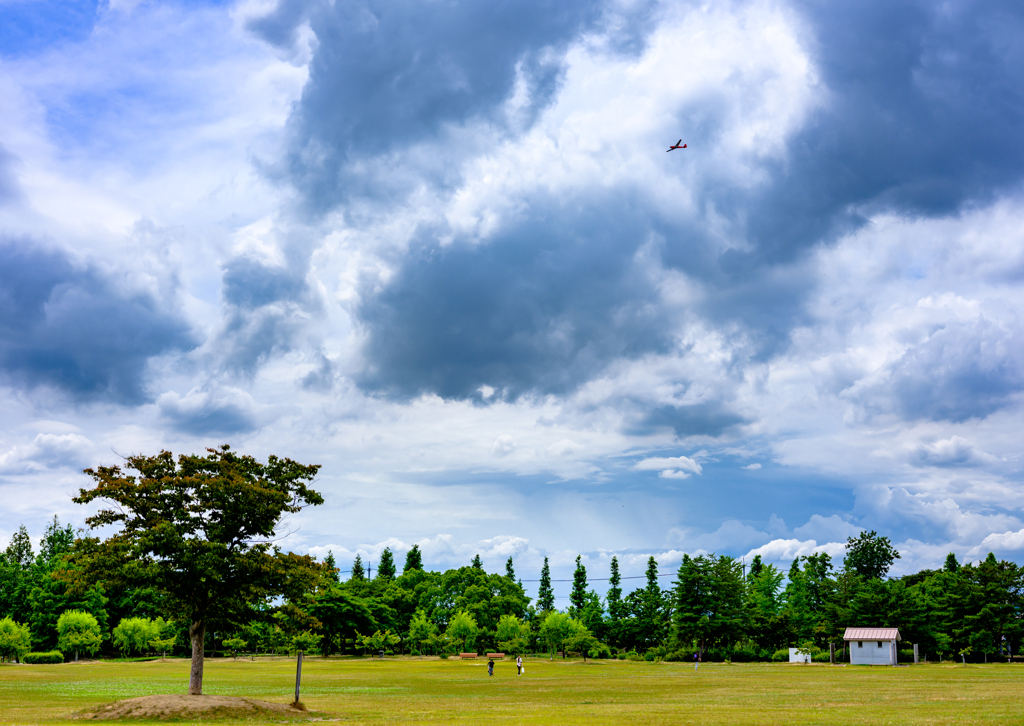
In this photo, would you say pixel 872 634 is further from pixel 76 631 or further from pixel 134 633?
pixel 76 631

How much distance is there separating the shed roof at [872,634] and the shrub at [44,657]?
→ 8973cm

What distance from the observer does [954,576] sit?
9869 cm

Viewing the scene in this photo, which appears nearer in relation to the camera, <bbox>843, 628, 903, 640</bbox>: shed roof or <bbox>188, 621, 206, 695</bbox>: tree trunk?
<bbox>188, 621, 206, 695</bbox>: tree trunk

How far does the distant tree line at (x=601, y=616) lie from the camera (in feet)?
297

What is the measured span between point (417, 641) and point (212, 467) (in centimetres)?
7737

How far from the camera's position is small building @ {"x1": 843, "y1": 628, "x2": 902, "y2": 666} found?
270ft

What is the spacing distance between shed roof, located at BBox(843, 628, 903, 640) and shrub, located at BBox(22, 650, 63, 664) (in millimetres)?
Result: 89734

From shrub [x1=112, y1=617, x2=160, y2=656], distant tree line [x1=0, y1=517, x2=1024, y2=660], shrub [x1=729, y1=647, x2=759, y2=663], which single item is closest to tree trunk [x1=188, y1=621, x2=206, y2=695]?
distant tree line [x1=0, y1=517, x2=1024, y2=660]

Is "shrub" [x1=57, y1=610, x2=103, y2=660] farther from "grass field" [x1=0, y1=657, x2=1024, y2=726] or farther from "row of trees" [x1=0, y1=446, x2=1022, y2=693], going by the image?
"grass field" [x1=0, y1=657, x2=1024, y2=726]

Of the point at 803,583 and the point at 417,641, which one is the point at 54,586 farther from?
the point at 803,583

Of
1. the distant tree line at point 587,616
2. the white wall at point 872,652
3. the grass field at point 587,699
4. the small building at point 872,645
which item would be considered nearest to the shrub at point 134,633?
the distant tree line at point 587,616

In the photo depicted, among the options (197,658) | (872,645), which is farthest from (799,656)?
(197,658)

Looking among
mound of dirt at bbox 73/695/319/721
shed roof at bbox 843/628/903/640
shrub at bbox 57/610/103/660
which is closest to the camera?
mound of dirt at bbox 73/695/319/721

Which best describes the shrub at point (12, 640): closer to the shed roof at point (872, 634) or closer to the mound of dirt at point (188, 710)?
the mound of dirt at point (188, 710)
